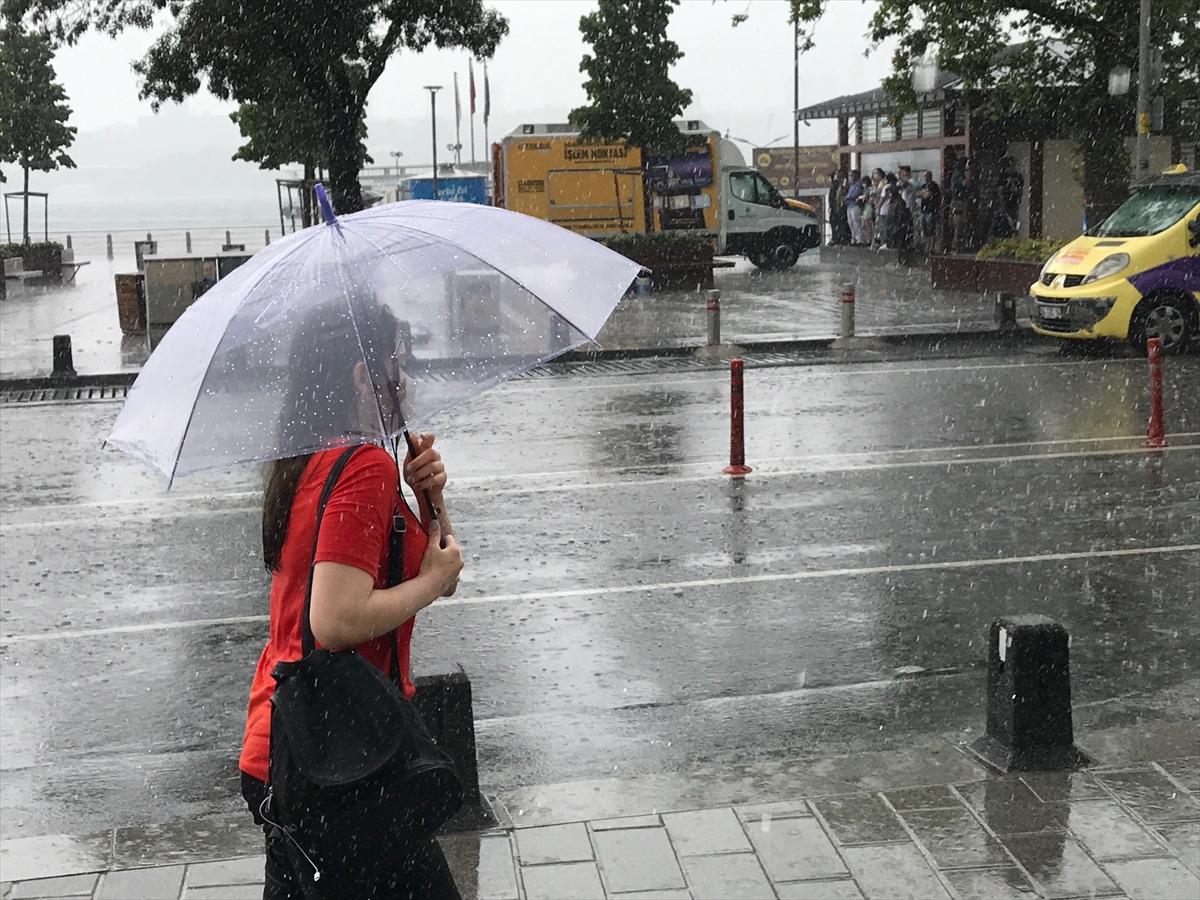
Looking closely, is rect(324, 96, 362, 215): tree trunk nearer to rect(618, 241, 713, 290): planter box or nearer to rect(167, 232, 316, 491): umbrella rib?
rect(618, 241, 713, 290): planter box

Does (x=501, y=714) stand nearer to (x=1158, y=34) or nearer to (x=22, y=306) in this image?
(x=1158, y=34)

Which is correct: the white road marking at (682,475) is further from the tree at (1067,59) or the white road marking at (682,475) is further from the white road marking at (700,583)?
the tree at (1067,59)

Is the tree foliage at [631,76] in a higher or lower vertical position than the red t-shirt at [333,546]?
higher

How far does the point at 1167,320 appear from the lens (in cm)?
1806

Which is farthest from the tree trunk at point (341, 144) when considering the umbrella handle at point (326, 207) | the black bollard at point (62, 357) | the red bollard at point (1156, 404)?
the umbrella handle at point (326, 207)

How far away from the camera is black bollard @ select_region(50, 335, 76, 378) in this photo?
18500mm

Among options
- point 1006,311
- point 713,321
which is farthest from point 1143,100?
point 713,321

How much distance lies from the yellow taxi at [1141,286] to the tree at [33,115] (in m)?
31.5

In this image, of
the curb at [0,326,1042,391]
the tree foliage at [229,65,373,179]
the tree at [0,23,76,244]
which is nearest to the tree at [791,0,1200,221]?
the curb at [0,326,1042,391]

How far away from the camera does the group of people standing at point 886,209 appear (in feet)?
111

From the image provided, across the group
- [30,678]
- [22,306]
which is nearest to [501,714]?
[30,678]

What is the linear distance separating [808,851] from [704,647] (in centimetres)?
258

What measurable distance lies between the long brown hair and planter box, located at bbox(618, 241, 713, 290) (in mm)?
26133

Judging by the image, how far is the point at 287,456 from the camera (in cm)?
321
